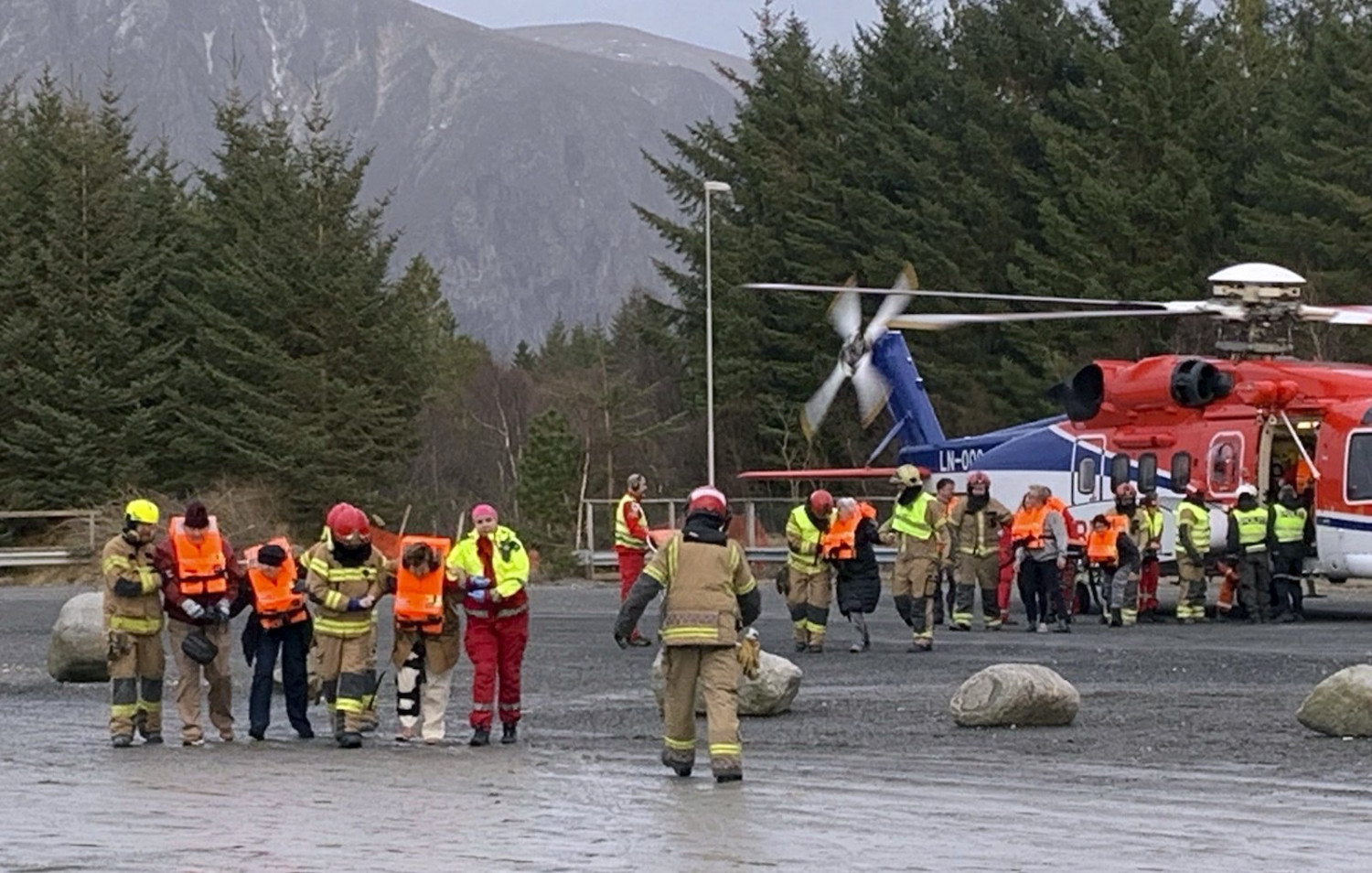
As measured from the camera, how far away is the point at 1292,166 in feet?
171

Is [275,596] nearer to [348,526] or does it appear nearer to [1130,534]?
[348,526]

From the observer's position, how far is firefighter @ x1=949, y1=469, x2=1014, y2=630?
27219 mm

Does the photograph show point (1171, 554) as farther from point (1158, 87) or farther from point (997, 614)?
point (1158, 87)

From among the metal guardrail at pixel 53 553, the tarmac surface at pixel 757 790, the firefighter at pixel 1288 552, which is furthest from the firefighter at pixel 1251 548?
the metal guardrail at pixel 53 553

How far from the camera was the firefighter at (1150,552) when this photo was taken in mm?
28578

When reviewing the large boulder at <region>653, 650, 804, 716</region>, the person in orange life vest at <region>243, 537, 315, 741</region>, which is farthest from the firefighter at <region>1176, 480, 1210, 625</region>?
the person in orange life vest at <region>243, 537, 315, 741</region>

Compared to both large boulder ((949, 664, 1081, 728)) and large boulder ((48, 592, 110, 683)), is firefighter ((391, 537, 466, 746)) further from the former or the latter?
large boulder ((48, 592, 110, 683))

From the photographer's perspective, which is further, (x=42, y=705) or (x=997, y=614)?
(x=997, y=614)

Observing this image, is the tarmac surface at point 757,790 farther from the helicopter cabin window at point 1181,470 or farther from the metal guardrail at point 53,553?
the metal guardrail at point 53,553

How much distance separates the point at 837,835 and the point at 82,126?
1963 inches

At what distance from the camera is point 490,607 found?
15.7m

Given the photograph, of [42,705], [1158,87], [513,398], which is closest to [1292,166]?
[1158,87]

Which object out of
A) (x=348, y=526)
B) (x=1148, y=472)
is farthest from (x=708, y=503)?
(x=1148, y=472)

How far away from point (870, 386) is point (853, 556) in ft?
37.3
